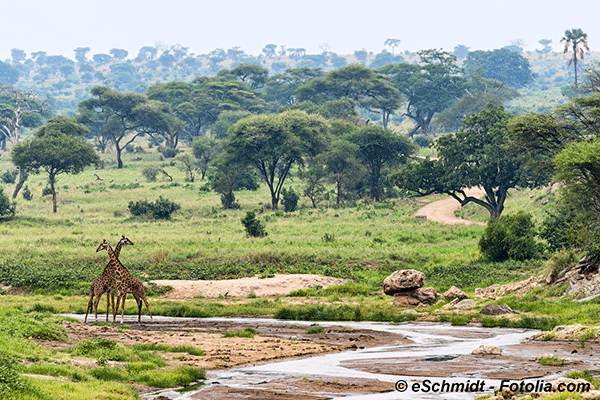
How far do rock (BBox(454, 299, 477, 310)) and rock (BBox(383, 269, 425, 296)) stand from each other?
2056 millimetres

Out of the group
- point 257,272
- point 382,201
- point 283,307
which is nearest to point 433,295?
point 283,307

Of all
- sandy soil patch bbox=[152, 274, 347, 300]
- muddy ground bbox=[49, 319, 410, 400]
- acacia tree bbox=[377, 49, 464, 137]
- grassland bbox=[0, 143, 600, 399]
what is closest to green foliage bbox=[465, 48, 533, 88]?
acacia tree bbox=[377, 49, 464, 137]

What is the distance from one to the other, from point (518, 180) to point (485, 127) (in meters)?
5.86

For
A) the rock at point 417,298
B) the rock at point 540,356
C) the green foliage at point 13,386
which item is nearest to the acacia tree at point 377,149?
the rock at point 417,298

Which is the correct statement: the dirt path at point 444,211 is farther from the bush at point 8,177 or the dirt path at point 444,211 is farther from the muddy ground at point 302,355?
the bush at point 8,177

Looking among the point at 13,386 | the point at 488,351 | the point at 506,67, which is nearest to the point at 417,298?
the point at 488,351

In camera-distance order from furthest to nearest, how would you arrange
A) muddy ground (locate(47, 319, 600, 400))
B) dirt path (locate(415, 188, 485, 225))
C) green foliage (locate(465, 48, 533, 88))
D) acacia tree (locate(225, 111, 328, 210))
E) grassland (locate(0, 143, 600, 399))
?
green foliage (locate(465, 48, 533, 88)), acacia tree (locate(225, 111, 328, 210)), dirt path (locate(415, 188, 485, 225)), grassland (locate(0, 143, 600, 399)), muddy ground (locate(47, 319, 600, 400))

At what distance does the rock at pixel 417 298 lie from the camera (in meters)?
28.4

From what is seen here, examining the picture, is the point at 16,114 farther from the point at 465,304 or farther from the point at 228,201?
the point at 465,304

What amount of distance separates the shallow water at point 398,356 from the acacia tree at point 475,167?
30582mm

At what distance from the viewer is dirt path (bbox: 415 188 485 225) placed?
60000 mm

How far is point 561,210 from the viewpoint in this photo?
126 feet

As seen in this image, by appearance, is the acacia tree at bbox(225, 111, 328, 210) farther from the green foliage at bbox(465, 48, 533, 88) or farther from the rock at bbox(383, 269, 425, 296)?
the green foliage at bbox(465, 48, 533, 88)

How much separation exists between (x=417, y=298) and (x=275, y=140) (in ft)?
136
